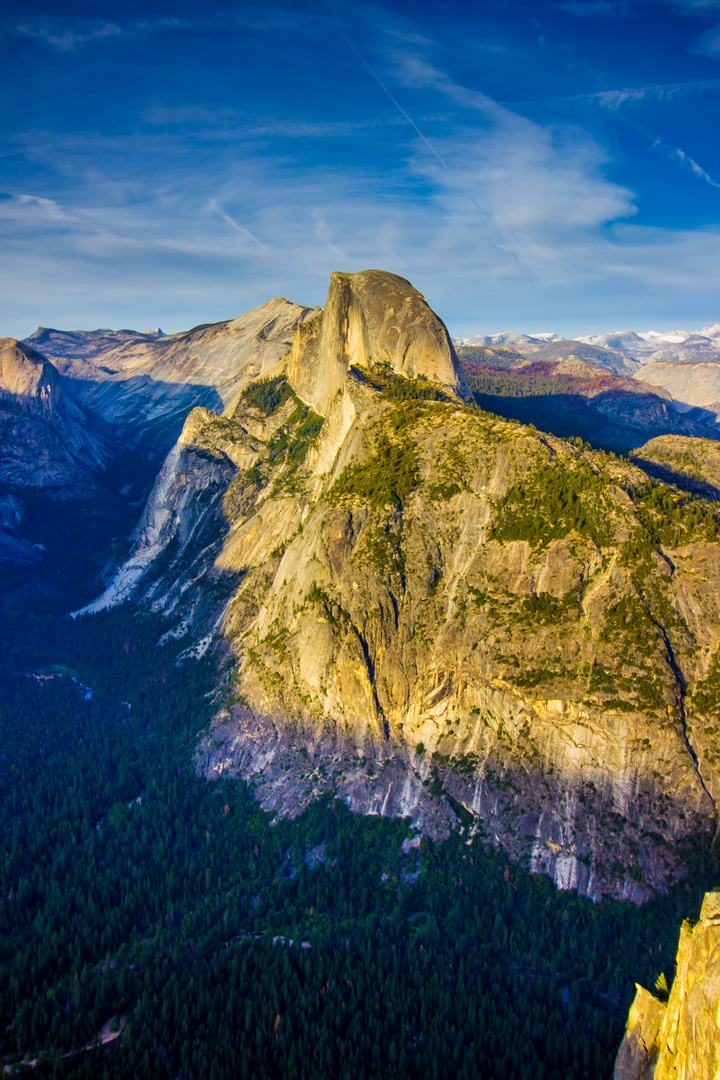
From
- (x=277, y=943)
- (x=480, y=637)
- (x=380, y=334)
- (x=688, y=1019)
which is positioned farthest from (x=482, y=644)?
(x=380, y=334)

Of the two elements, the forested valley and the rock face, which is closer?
the rock face

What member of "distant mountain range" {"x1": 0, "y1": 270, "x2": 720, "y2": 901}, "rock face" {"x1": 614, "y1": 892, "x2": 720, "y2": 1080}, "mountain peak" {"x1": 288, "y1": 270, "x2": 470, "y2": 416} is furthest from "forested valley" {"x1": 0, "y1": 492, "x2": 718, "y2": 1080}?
"mountain peak" {"x1": 288, "y1": 270, "x2": 470, "y2": 416}

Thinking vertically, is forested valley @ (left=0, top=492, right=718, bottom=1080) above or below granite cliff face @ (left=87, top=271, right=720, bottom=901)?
below

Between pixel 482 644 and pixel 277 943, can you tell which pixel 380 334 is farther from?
pixel 277 943

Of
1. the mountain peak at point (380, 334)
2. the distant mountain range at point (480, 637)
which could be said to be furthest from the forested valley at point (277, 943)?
the mountain peak at point (380, 334)

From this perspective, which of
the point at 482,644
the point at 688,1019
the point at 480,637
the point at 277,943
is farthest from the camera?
the point at 480,637

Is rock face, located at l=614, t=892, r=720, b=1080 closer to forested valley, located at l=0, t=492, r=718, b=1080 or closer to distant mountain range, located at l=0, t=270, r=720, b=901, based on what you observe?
forested valley, located at l=0, t=492, r=718, b=1080
